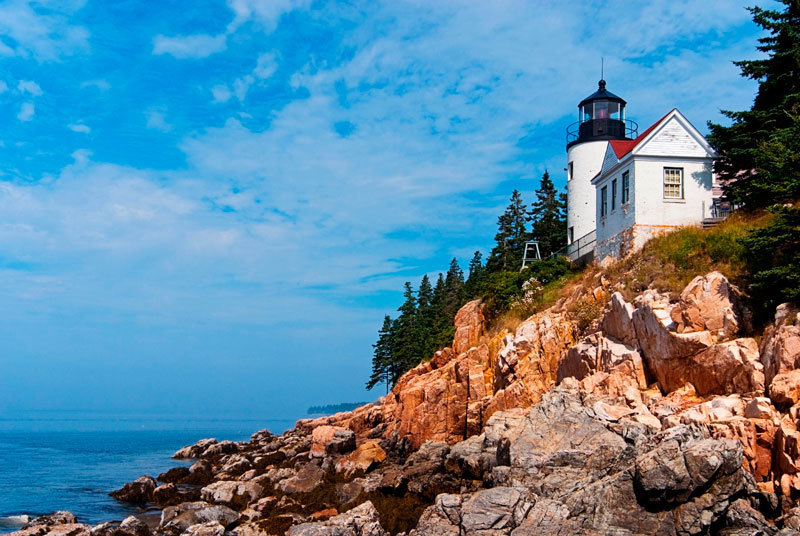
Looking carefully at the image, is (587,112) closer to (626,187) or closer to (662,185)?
(626,187)

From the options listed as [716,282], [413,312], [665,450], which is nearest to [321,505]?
[665,450]

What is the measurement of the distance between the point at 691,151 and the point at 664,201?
98.0 inches

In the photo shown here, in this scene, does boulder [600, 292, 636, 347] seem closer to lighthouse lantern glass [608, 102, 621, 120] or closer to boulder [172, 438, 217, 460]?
lighthouse lantern glass [608, 102, 621, 120]

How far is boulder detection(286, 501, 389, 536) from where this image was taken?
60.8ft

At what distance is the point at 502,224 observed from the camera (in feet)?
161

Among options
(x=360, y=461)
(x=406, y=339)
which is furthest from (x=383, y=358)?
(x=360, y=461)

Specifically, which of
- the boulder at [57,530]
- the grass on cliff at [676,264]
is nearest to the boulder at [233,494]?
the boulder at [57,530]

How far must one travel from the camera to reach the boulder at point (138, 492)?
94.8ft

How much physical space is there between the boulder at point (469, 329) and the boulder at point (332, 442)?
7239mm

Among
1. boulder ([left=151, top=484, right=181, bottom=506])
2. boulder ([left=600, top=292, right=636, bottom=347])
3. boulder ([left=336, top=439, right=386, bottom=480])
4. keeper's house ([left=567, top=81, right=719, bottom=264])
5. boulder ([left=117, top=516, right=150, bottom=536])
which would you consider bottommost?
boulder ([left=117, top=516, right=150, bottom=536])

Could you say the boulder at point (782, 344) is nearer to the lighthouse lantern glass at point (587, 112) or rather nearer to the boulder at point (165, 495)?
the boulder at point (165, 495)

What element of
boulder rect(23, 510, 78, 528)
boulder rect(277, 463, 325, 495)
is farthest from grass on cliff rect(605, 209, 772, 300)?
boulder rect(23, 510, 78, 528)

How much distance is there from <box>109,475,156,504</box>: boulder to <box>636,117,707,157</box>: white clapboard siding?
25.7 metres

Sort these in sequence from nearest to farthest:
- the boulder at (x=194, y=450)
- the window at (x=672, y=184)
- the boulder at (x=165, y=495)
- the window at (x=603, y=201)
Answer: the boulder at (x=165, y=495) → the window at (x=672, y=184) → the window at (x=603, y=201) → the boulder at (x=194, y=450)
